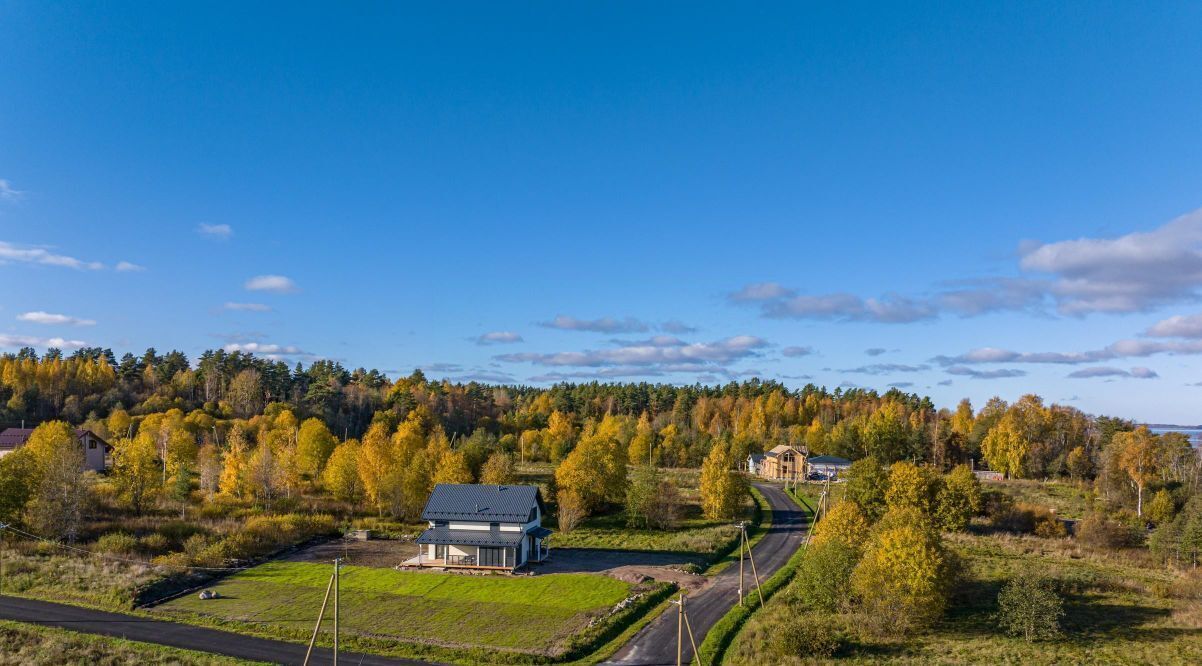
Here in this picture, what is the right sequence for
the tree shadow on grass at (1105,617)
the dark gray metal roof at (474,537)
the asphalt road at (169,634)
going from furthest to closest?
the dark gray metal roof at (474,537) < the tree shadow on grass at (1105,617) < the asphalt road at (169,634)

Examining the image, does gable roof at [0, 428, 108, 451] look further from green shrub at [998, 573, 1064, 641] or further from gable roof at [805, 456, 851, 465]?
green shrub at [998, 573, 1064, 641]

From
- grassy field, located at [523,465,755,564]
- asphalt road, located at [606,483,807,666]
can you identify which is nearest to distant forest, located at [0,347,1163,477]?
grassy field, located at [523,465,755,564]

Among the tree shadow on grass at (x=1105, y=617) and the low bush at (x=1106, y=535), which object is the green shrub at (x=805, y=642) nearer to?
the tree shadow on grass at (x=1105, y=617)

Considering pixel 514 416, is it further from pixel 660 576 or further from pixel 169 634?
pixel 169 634

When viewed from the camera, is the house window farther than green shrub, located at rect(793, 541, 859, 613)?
Yes

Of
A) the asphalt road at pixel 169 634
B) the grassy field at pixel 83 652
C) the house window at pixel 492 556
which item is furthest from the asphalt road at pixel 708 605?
the grassy field at pixel 83 652

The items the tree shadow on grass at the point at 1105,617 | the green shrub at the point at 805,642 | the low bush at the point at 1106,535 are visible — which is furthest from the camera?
the low bush at the point at 1106,535

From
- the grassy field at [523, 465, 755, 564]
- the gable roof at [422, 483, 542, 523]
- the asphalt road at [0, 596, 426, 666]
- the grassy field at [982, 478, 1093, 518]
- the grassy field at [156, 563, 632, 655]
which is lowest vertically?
the asphalt road at [0, 596, 426, 666]
